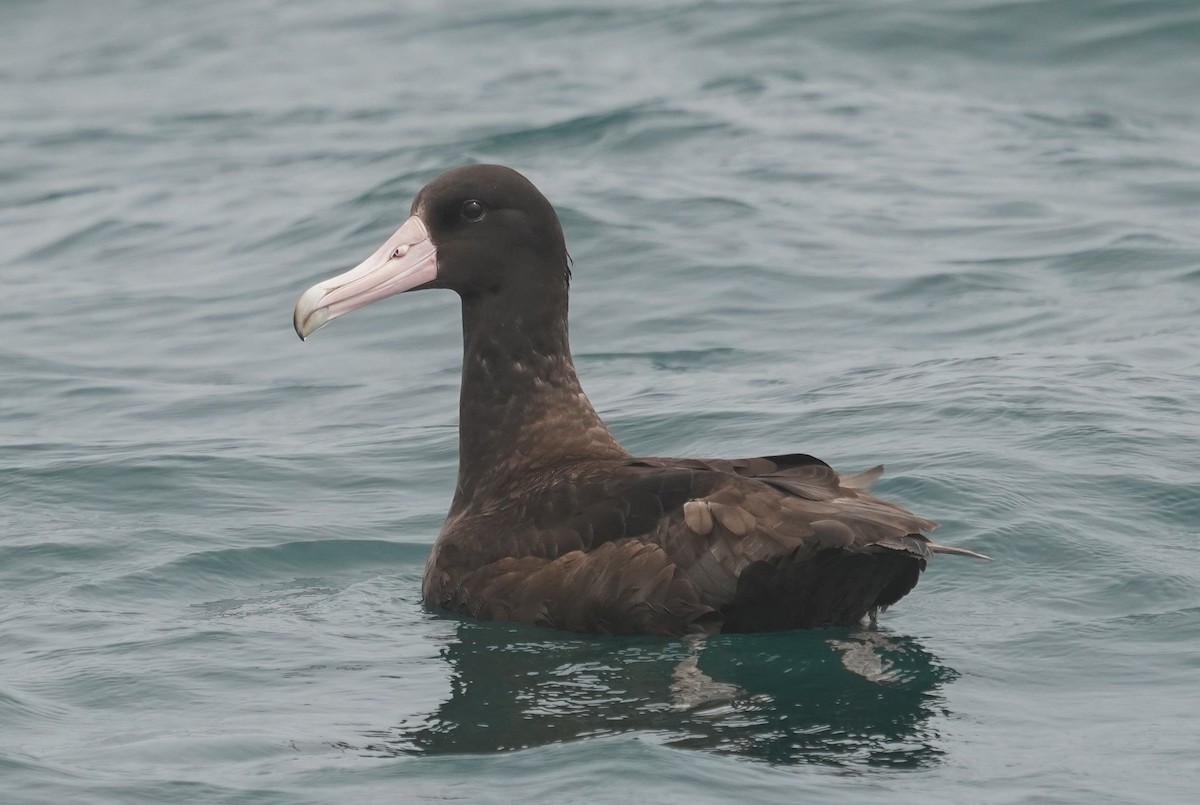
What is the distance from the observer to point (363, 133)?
19516 millimetres

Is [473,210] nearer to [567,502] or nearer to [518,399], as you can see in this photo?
[518,399]

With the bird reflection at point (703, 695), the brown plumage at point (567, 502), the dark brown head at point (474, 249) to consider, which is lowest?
the bird reflection at point (703, 695)

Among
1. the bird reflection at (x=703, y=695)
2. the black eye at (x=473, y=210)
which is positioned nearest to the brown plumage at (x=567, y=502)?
the black eye at (x=473, y=210)

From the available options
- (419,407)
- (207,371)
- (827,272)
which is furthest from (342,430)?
(827,272)

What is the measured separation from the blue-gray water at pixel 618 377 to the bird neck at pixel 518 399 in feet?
2.38

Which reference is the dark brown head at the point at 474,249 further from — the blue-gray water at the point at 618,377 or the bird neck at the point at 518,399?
the blue-gray water at the point at 618,377

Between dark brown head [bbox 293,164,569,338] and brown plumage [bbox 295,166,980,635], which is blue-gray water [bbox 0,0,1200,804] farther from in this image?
dark brown head [bbox 293,164,569,338]

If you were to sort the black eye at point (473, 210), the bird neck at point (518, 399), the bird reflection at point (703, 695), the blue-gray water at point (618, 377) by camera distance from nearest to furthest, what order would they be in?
A: the bird reflection at point (703, 695)
the blue-gray water at point (618, 377)
the bird neck at point (518, 399)
the black eye at point (473, 210)

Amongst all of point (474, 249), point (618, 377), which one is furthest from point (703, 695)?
point (618, 377)

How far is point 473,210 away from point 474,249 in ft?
0.50

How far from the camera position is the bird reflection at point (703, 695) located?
580 centimetres

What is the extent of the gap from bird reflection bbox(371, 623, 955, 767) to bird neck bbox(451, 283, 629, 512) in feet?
2.97

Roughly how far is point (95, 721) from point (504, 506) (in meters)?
1.74

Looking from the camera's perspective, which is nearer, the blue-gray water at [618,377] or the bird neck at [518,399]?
the blue-gray water at [618,377]
